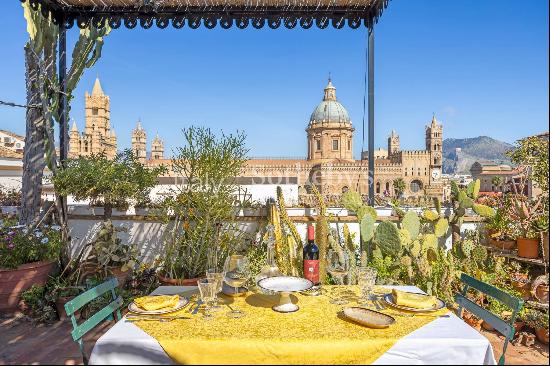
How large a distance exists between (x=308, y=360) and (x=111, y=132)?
5368 cm

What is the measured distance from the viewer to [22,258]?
3711mm

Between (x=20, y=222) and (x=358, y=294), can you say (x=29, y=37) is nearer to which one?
(x=20, y=222)

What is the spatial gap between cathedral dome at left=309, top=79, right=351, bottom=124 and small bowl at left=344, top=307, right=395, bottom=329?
164 ft

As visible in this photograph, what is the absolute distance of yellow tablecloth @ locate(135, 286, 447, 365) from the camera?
1429 mm

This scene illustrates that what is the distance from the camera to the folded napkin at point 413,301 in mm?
1814

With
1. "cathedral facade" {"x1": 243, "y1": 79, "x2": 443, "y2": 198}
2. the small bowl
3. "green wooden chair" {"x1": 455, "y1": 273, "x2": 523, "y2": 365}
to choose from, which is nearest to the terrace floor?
"green wooden chair" {"x1": 455, "y1": 273, "x2": 523, "y2": 365}

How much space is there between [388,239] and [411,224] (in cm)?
39

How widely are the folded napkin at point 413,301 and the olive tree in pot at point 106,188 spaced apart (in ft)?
9.44

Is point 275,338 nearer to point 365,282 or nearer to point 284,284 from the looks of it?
point 284,284

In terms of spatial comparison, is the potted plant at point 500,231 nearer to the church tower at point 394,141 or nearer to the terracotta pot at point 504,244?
the terracotta pot at point 504,244

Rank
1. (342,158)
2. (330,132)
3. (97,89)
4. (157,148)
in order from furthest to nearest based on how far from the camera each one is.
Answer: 1. (157,148)
2. (342,158)
3. (330,132)
4. (97,89)

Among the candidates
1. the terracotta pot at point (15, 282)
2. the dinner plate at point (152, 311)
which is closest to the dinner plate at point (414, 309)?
the dinner plate at point (152, 311)

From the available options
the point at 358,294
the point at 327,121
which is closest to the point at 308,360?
the point at 358,294

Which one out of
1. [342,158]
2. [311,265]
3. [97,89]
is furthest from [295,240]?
[342,158]
